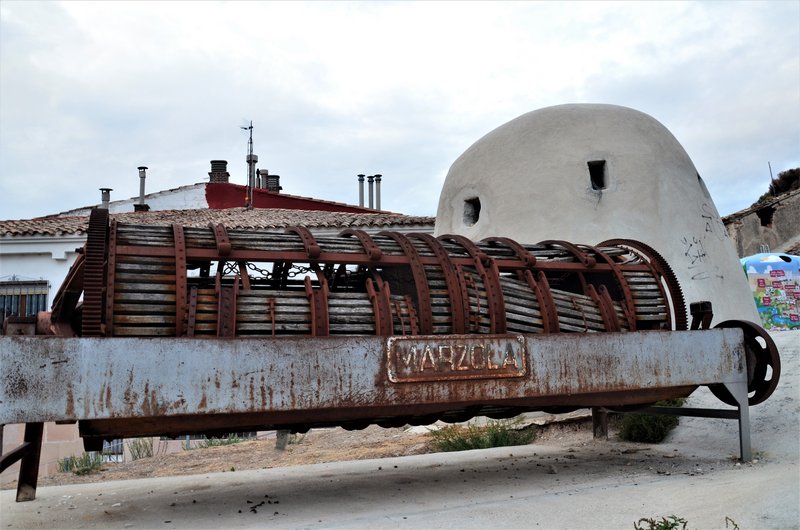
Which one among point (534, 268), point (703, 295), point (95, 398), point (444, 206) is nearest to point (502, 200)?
point (444, 206)

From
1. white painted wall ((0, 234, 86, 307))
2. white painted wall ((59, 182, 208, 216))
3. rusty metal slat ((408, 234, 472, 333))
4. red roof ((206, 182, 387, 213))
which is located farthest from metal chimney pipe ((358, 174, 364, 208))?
rusty metal slat ((408, 234, 472, 333))

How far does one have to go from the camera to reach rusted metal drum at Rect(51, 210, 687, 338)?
456cm

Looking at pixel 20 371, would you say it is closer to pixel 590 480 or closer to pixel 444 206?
pixel 590 480

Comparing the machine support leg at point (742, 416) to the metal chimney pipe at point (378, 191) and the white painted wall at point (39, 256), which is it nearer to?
the white painted wall at point (39, 256)

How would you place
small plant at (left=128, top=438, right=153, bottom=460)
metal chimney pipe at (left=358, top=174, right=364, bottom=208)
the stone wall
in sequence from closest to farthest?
1. small plant at (left=128, top=438, right=153, bottom=460)
2. the stone wall
3. metal chimney pipe at (left=358, top=174, right=364, bottom=208)

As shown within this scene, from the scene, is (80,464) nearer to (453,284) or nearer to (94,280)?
(94,280)

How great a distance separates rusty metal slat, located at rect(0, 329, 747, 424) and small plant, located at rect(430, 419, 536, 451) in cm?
334

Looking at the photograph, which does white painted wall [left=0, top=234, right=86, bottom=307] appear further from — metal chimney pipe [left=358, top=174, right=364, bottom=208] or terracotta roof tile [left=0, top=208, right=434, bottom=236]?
metal chimney pipe [left=358, top=174, right=364, bottom=208]

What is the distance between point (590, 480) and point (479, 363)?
1.75 meters

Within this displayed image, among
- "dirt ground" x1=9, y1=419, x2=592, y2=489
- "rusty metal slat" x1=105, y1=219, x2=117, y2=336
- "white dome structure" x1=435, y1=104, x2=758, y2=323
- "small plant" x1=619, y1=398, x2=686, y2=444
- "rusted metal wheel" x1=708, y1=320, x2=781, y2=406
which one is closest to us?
"rusty metal slat" x1=105, y1=219, x2=117, y2=336

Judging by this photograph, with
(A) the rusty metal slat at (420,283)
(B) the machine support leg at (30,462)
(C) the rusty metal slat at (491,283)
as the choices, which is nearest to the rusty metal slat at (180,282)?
(B) the machine support leg at (30,462)

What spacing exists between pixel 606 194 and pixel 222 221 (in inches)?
391

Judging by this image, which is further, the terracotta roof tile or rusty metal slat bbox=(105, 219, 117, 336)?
the terracotta roof tile

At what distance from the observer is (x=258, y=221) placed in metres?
17.2
